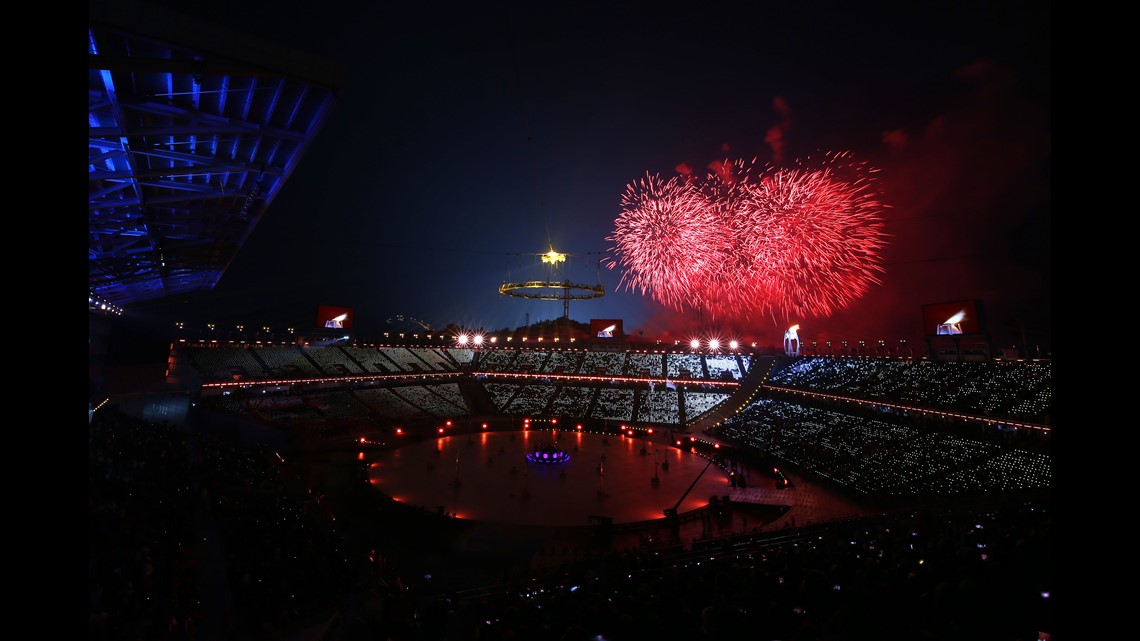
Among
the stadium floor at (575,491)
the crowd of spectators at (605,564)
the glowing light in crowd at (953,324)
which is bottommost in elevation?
the stadium floor at (575,491)

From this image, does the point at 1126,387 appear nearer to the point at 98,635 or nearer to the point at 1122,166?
the point at 1122,166

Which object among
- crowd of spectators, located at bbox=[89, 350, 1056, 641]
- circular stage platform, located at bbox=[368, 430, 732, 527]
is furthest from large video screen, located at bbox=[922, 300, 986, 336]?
circular stage platform, located at bbox=[368, 430, 732, 527]

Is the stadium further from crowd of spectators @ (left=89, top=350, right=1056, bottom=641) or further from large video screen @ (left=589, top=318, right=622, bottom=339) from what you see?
large video screen @ (left=589, top=318, right=622, bottom=339)

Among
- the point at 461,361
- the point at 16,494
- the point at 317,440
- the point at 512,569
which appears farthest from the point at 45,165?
the point at 461,361

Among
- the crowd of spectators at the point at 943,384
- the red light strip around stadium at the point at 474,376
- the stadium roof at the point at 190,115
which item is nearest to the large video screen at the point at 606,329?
the red light strip around stadium at the point at 474,376

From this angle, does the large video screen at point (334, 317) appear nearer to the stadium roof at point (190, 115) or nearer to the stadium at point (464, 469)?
the stadium at point (464, 469)
